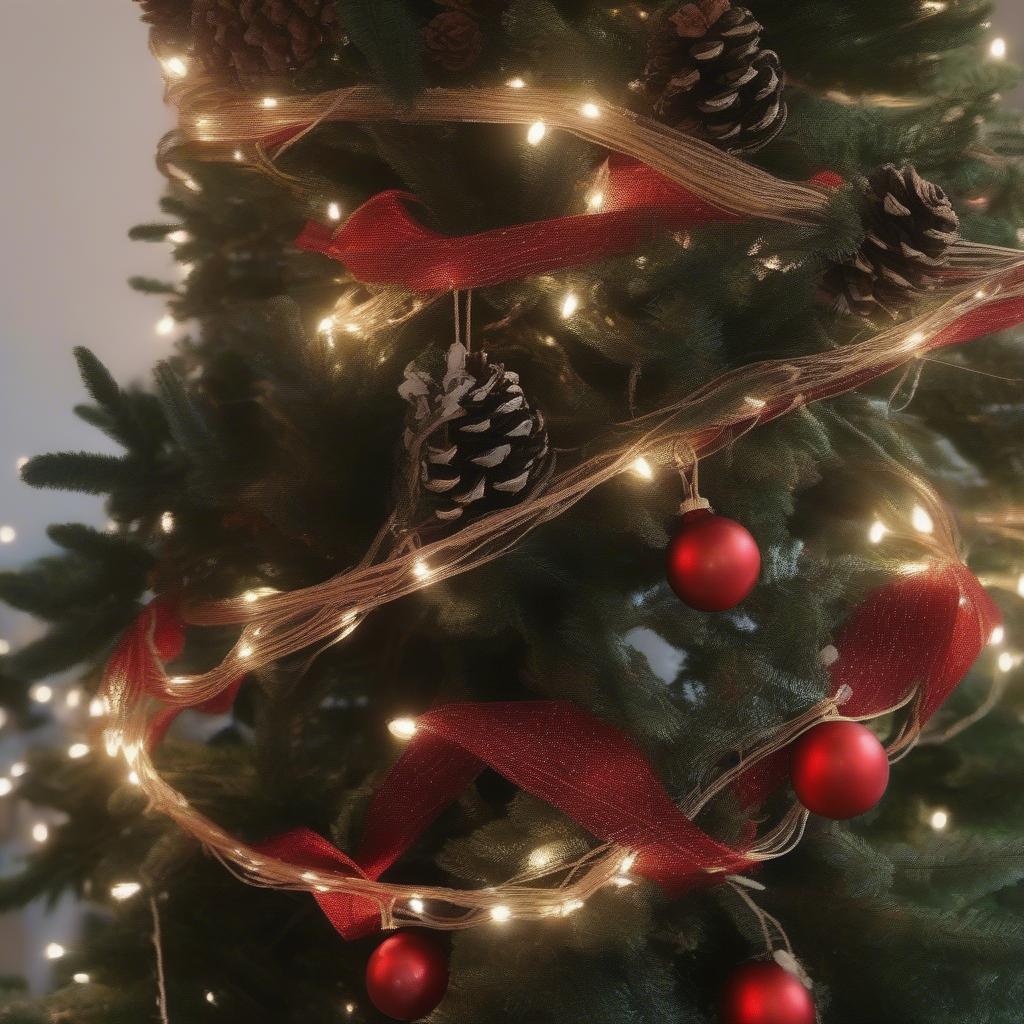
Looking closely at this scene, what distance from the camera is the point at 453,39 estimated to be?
517mm

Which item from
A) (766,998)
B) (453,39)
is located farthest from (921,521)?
(453,39)

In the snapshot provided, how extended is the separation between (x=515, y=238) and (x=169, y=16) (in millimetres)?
339

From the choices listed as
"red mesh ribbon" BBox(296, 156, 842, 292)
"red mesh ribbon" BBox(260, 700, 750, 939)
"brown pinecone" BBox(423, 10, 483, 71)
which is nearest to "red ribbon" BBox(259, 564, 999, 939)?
"red mesh ribbon" BBox(260, 700, 750, 939)

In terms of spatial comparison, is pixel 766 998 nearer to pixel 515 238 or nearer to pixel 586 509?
pixel 586 509

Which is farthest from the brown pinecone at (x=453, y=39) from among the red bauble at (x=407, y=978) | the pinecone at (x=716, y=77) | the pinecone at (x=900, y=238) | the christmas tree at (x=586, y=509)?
the red bauble at (x=407, y=978)

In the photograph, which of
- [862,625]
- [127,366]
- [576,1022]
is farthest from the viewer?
[127,366]

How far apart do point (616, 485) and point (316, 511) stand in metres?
0.20

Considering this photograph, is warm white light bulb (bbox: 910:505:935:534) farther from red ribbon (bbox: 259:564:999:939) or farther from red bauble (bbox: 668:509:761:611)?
red bauble (bbox: 668:509:761:611)

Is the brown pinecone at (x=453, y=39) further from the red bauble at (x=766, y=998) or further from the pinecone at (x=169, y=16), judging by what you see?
the red bauble at (x=766, y=998)

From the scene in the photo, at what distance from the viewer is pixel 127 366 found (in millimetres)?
1372

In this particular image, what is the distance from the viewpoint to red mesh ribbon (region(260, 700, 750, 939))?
1.53ft

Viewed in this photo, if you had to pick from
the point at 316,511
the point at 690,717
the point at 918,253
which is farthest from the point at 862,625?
the point at 316,511

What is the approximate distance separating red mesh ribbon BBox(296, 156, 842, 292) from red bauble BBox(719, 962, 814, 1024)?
17.8 inches

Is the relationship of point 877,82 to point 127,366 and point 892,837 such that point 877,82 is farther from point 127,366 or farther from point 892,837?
point 127,366
